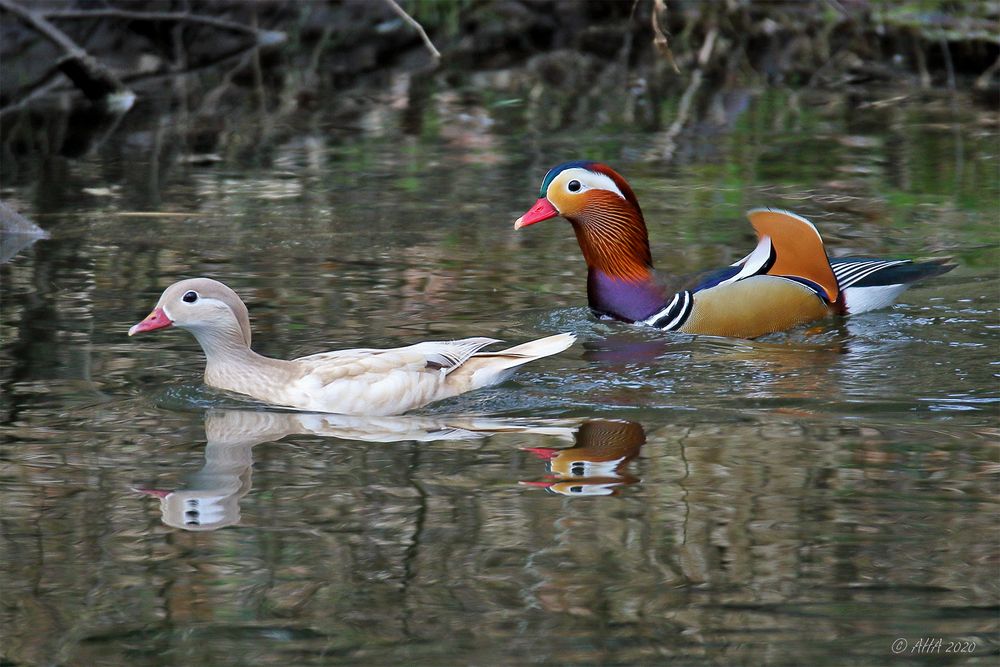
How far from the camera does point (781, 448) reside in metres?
6.06

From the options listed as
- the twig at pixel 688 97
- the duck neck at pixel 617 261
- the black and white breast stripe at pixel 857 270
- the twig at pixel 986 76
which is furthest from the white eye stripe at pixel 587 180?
the twig at pixel 986 76

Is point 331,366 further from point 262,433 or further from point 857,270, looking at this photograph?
point 857,270

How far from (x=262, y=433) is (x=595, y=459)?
138 centimetres

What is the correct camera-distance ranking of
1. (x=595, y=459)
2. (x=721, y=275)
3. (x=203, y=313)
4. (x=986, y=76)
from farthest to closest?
(x=986, y=76) → (x=721, y=275) → (x=203, y=313) → (x=595, y=459)

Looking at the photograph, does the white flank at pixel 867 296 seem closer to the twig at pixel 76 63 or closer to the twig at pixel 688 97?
the twig at pixel 688 97

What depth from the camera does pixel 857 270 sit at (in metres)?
8.25

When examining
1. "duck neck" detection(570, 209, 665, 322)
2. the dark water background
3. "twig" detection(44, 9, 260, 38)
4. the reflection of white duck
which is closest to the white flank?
the dark water background

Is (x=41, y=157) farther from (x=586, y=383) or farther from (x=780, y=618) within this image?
(x=780, y=618)

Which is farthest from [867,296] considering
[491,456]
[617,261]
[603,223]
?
[491,456]

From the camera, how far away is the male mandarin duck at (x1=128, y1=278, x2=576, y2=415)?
6625 mm

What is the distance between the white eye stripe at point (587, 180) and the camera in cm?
839

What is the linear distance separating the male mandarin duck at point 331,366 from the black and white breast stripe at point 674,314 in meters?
1.24

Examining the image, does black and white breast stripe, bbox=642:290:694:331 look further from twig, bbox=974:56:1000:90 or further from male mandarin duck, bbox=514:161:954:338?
twig, bbox=974:56:1000:90

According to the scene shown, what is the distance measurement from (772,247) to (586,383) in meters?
1.45
